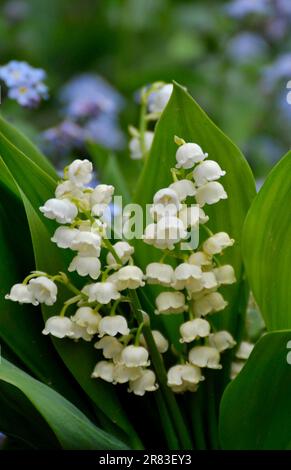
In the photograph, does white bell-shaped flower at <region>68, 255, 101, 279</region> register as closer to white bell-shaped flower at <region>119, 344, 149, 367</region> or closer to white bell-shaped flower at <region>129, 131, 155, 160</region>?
white bell-shaped flower at <region>119, 344, 149, 367</region>

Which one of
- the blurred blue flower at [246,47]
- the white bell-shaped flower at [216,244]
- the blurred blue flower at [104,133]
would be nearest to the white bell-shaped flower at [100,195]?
the white bell-shaped flower at [216,244]

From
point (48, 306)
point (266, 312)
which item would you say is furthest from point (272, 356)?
point (48, 306)

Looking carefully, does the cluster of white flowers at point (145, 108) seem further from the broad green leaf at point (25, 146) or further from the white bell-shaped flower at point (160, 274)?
the white bell-shaped flower at point (160, 274)

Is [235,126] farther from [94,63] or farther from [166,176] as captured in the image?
[166,176]

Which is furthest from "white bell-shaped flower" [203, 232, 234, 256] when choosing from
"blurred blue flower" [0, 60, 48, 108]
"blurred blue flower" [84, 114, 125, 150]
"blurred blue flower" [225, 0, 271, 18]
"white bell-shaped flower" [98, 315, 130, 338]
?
"blurred blue flower" [225, 0, 271, 18]

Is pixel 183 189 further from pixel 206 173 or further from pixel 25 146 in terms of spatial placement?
pixel 25 146
